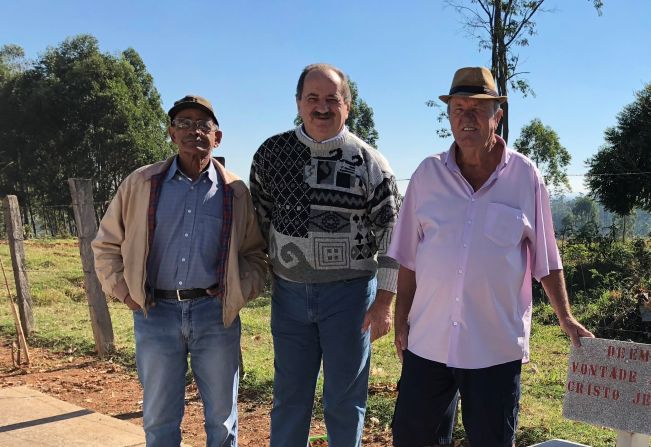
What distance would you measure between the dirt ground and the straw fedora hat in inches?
93.5

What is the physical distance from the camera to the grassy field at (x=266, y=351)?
4105mm

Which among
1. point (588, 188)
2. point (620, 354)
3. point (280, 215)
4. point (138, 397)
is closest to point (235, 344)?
point (280, 215)

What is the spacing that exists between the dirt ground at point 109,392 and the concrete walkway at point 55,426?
0.26 meters

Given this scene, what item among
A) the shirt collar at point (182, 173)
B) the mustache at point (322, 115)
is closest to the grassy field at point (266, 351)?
the shirt collar at point (182, 173)

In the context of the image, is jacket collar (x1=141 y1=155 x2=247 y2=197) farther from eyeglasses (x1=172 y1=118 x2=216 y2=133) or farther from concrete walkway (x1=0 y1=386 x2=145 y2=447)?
concrete walkway (x1=0 y1=386 x2=145 y2=447)

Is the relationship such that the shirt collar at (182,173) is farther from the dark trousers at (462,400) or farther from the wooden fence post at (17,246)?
the wooden fence post at (17,246)

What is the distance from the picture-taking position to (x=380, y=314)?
2.62 m

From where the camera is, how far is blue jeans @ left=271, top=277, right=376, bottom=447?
2.63 m

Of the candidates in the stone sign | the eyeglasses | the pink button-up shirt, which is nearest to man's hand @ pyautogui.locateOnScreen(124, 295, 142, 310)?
the eyeglasses

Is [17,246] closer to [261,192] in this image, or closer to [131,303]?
[131,303]

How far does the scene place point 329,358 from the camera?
2.66 meters

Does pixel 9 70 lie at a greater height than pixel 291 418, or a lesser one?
greater

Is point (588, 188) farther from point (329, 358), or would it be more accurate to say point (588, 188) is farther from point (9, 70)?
point (9, 70)

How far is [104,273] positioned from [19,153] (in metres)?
32.3
